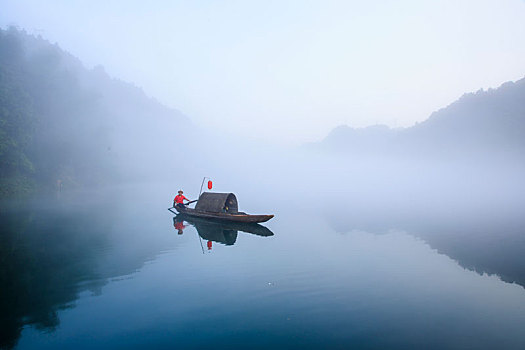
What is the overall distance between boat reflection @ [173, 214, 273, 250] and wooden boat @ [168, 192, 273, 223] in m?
0.61

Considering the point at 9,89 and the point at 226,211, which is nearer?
the point at 226,211

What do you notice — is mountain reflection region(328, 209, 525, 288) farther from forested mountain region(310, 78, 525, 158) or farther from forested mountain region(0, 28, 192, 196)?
forested mountain region(310, 78, 525, 158)

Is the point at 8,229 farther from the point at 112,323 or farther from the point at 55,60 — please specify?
the point at 55,60

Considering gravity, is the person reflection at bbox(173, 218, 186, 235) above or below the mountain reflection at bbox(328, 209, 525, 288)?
below

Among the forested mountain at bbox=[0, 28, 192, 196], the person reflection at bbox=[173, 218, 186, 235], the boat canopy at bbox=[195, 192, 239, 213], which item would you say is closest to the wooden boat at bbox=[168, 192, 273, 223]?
the boat canopy at bbox=[195, 192, 239, 213]

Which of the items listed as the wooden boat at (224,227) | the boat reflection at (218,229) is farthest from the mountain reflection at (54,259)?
the wooden boat at (224,227)

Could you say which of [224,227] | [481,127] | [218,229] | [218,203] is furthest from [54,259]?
[481,127]

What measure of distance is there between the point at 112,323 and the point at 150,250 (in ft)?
26.2

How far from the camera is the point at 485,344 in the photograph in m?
7.66

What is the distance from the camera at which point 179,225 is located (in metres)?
23.1

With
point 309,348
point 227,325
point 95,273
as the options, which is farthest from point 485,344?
point 95,273

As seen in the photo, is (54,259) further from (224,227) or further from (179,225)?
(224,227)

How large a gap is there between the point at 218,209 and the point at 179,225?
3.42 meters

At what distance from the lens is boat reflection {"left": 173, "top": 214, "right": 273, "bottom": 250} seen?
1906 cm
